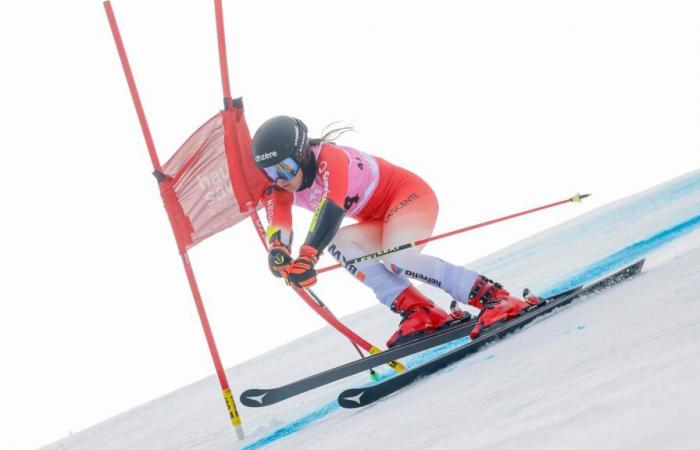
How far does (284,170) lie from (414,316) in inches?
40.9

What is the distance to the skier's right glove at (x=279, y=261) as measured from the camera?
337cm

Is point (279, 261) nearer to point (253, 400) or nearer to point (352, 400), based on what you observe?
point (253, 400)

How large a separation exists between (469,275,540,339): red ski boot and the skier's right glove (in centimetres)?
90

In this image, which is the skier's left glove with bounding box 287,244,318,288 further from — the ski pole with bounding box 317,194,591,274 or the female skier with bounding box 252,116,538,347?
the ski pole with bounding box 317,194,591,274

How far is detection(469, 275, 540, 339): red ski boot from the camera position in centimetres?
328

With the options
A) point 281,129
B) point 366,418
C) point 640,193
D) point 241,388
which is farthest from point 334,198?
point 640,193

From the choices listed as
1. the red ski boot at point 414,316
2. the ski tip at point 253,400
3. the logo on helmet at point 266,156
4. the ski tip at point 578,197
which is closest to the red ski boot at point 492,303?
the red ski boot at point 414,316

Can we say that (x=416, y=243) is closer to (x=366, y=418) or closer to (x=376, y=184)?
(x=376, y=184)

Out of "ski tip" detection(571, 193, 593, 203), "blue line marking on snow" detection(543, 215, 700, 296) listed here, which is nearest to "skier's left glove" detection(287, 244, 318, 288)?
"ski tip" detection(571, 193, 593, 203)

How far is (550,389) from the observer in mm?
1676

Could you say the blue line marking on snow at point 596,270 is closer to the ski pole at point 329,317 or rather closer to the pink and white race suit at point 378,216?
the ski pole at point 329,317

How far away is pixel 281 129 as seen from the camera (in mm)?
3430

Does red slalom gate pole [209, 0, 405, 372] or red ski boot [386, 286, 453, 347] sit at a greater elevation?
red slalom gate pole [209, 0, 405, 372]

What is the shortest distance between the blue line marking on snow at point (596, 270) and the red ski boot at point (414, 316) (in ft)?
0.51
